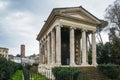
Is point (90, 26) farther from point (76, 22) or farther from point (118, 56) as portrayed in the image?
point (118, 56)

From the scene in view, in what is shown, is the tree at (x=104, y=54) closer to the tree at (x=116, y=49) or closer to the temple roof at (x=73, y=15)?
the tree at (x=116, y=49)

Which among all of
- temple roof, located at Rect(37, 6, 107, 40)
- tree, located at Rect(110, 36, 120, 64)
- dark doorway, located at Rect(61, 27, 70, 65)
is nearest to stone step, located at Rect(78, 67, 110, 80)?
temple roof, located at Rect(37, 6, 107, 40)

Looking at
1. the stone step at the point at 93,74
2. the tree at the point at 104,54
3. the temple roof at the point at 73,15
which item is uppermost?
the temple roof at the point at 73,15

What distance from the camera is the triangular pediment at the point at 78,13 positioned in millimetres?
32441

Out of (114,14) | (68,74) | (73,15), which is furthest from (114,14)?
(68,74)

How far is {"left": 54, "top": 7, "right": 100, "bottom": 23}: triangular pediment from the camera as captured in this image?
1277 inches

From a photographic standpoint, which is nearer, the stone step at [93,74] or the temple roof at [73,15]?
the stone step at [93,74]

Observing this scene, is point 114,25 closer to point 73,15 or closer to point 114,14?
point 114,14

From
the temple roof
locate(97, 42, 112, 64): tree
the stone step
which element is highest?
the temple roof

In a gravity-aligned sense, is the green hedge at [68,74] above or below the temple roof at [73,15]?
below

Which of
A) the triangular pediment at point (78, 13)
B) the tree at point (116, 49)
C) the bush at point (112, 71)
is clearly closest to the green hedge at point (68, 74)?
the bush at point (112, 71)

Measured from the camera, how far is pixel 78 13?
34375 mm

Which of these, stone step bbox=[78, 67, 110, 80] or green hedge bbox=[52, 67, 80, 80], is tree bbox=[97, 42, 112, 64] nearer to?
stone step bbox=[78, 67, 110, 80]

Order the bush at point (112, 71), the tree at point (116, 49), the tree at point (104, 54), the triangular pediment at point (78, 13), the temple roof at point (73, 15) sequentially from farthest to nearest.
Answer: the tree at point (104, 54)
the tree at point (116, 49)
the triangular pediment at point (78, 13)
the temple roof at point (73, 15)
the bush at point (112, 71)
